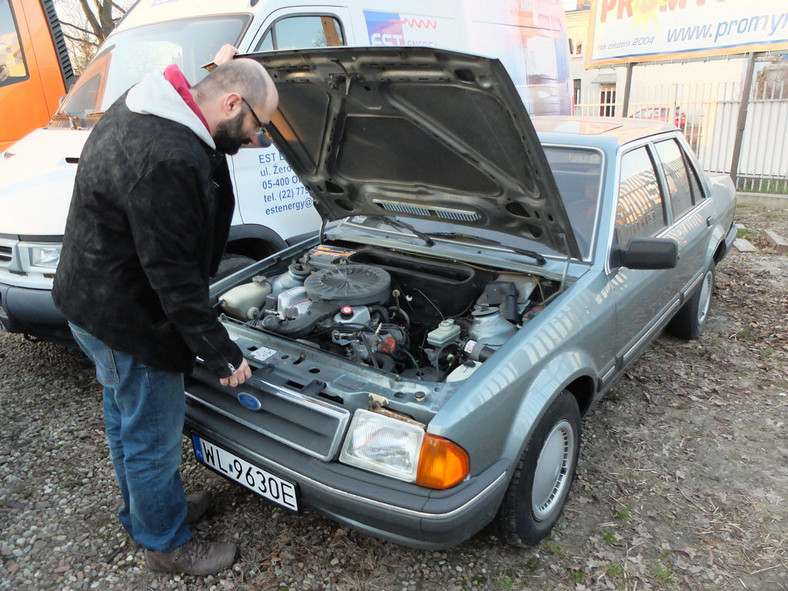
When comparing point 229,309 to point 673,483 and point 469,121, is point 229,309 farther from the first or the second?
point 673,483

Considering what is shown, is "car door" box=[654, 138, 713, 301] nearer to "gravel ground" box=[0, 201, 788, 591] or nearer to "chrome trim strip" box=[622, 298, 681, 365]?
"chrome trim strip" box=[622, 298, 681, 365]

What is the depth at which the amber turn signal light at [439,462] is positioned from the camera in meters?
Result: 1.92

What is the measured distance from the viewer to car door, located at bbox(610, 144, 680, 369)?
2908 mm

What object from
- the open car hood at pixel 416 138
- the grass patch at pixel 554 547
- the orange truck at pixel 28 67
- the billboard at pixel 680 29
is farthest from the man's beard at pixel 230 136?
the billboard at pixel 680 29

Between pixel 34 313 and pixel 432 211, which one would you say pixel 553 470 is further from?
pixel 34 313

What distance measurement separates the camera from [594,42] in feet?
40.3

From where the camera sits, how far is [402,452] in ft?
6.54

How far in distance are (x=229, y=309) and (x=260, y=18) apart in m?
2.06

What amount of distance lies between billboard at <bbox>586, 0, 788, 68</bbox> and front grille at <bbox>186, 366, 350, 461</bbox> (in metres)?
10.4

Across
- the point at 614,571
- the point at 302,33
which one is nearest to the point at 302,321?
the point at 614,571

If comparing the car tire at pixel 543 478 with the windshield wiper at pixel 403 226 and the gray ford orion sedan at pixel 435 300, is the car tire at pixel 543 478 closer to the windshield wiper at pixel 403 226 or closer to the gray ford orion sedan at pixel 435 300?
the gray ford orion sedan at pixel 435 300

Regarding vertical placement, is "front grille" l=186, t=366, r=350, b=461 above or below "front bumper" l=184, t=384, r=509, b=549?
above

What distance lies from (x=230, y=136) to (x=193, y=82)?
7.34 feet

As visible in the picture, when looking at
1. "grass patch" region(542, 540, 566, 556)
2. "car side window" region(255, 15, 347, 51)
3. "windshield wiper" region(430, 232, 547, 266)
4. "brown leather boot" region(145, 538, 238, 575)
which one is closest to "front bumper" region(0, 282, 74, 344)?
"brown leather boot" region(145, 538, 238, 575)
